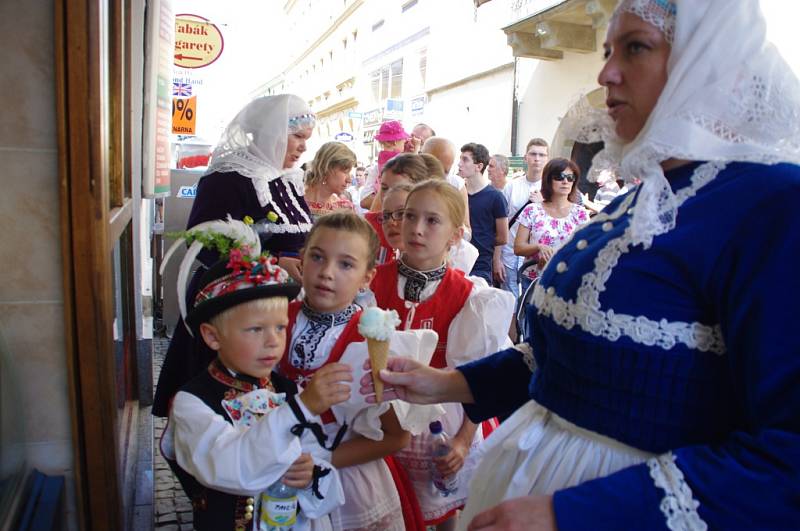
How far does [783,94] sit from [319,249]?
63.0 inches

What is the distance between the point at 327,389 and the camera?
1.77 metres

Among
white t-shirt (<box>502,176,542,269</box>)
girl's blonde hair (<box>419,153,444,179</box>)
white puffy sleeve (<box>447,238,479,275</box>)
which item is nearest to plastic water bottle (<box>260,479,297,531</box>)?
white puffy sleeve (<box>447,238,479,275</box>)

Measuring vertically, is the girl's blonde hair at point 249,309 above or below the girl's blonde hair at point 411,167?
below

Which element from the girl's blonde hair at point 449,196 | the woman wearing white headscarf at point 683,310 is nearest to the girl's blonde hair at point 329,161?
the girl's blonde hair at point 449,196

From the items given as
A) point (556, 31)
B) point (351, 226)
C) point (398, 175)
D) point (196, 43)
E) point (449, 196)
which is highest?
point (556, 31)

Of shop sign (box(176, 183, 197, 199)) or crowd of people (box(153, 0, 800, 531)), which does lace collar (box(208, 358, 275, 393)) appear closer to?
crowd of people (box(153, 0, 800, 531))

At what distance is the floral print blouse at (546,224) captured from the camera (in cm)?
612

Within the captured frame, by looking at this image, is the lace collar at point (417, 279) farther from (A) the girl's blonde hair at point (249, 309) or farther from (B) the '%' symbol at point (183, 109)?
(B) the '%' symbol at point (183, 109)

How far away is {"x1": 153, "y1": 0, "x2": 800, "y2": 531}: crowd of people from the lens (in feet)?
3.52

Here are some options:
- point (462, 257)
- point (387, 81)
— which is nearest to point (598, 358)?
point (462, 257)

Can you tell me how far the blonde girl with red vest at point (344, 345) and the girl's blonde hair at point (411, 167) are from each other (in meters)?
1.48

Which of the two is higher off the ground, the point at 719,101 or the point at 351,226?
the point at 719,101

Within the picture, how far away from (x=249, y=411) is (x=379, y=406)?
42cm

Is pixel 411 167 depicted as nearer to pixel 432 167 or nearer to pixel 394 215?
pixel 432 167
